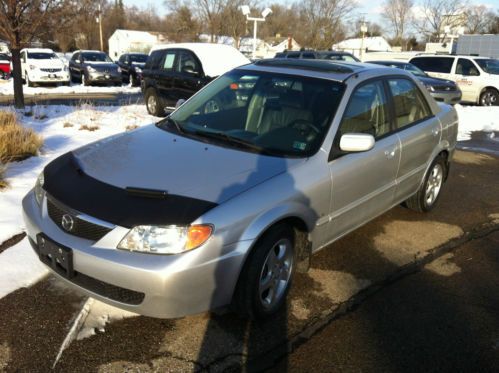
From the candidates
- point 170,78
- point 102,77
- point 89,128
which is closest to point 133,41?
point 102,77

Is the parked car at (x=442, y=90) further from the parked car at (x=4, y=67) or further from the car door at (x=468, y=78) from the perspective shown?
the parked car at (x=4, y=67)

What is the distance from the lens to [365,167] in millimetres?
3910

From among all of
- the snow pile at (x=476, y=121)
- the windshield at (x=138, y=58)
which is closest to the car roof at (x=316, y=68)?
the snow pile at (x=476, y=121)

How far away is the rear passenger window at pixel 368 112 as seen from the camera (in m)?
3.84

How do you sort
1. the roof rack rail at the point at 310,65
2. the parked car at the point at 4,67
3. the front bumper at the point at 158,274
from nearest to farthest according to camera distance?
the front bumper at the point at 158,274
the roof rack rail at the point at 310,65
the parked car at the point at 4,67

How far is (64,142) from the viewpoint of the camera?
25.5 ft

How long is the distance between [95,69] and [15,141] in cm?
1633

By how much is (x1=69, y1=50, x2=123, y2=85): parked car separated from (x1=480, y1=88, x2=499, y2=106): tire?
15.4m

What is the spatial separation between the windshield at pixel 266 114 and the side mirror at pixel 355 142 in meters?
0.18

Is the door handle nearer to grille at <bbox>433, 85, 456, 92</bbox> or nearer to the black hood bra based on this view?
the black hood bra

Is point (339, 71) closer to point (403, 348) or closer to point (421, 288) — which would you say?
point (421, 288)

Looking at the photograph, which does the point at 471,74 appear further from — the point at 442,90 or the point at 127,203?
the point at 127,203

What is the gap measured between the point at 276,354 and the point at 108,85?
70.1 feet

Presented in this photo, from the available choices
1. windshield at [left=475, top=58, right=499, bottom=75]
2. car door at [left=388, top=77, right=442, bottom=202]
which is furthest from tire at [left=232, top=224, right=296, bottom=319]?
windshield at [left=475, top=58, right=499, bottom=75]
